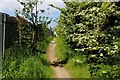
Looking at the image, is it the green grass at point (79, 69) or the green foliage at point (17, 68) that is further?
the green grass at point (79, 69)

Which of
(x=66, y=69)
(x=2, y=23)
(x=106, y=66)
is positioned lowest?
(x=66, y=69)

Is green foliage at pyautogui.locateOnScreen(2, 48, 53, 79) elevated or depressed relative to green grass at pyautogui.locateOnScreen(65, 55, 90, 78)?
elevated

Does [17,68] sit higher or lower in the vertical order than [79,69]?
higher

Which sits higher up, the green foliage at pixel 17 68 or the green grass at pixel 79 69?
the green foliage at pixel 17 68

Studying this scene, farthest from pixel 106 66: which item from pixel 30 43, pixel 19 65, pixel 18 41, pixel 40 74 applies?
pixel 30 43

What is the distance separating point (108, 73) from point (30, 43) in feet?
21.2

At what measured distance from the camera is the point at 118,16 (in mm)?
5992

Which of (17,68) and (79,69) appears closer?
(17,68)

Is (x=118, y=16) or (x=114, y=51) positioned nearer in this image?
(x=114, y=51)

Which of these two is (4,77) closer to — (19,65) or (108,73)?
(19,65)

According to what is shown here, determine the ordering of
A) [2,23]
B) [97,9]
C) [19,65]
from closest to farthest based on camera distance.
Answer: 1. [97,9]
2. [2,23]
3. [19,65]

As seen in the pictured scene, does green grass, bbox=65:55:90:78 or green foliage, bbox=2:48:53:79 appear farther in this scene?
green grass, bbox=65:55:90:78

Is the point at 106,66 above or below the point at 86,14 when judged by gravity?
below

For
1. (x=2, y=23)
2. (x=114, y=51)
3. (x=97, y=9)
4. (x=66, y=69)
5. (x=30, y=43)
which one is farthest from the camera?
(x=30, y=43)
